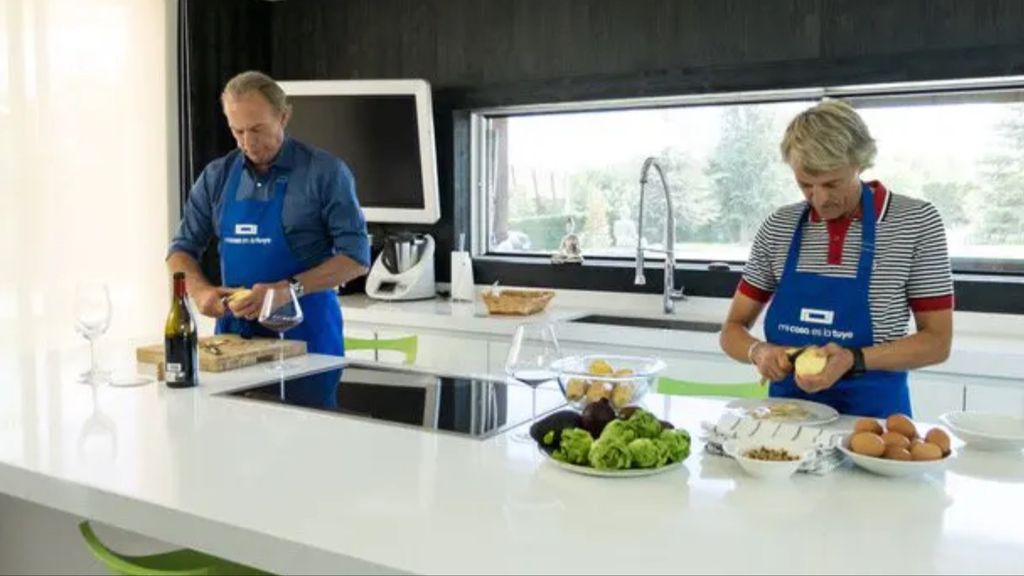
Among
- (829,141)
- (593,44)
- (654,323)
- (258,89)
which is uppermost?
(593,44)

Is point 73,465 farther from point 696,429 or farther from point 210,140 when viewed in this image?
point 210,140

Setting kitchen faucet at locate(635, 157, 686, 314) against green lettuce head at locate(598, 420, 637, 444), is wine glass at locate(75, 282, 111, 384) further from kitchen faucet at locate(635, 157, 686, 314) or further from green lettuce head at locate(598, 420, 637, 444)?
kitchen faucet at locate(635, 157, 686, 314)

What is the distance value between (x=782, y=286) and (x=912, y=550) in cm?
103

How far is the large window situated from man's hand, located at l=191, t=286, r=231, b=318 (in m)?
1.72

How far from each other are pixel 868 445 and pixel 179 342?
1373 mm

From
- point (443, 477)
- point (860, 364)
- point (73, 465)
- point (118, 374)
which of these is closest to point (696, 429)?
point (860, 364)

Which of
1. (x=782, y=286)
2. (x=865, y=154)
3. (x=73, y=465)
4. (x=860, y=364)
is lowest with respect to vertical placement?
(x=73, y=465)

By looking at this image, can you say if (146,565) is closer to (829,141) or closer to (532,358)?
(532,358)

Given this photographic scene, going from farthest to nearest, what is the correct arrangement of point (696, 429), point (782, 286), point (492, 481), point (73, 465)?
1. point (782, 286)
2. point (696, 429)
3. point (73, 465)
4. point (492, 481)

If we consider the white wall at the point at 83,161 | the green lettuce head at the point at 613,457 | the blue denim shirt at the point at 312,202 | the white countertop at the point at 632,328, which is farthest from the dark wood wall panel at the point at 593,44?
the green lettuce head at the point at 613,457

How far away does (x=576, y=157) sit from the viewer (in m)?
4.08

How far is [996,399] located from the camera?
261 cm

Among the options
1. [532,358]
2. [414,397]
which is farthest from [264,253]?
[532,358]

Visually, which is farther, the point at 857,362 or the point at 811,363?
the point at 857,362
